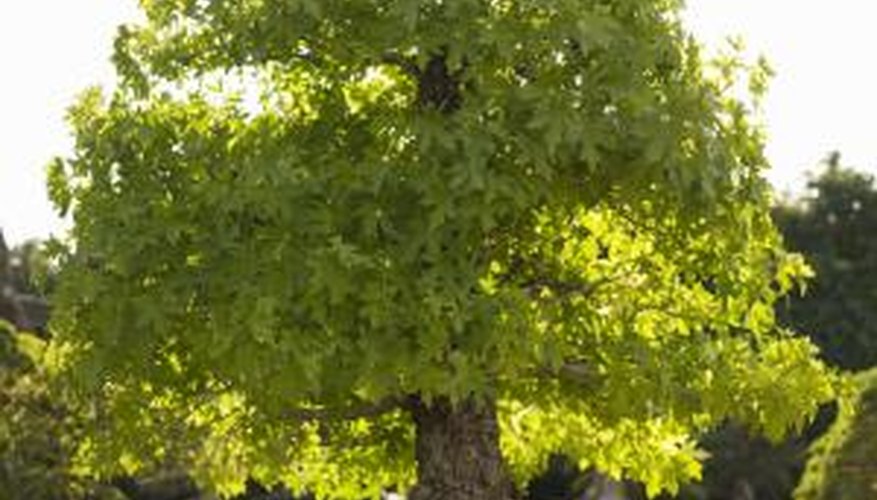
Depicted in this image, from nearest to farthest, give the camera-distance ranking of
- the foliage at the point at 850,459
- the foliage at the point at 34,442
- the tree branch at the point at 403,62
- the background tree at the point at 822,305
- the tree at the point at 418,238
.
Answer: the tree at the point at 418,238 → the tree branch at the point at 403,62 → the foliage at the point at 34,442 → the foliage at the point at 850,459 → the background tree at the point at 822,305

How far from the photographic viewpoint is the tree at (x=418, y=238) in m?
11.9

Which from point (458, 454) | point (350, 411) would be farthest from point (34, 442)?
point (458, 454)

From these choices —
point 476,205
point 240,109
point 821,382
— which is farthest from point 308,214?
point 821,382

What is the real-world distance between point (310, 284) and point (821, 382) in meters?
4.80

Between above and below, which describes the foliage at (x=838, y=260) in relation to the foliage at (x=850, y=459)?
above

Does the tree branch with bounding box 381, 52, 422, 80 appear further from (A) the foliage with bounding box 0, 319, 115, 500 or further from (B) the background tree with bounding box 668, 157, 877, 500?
(B) the background tree with bounding box 668, 157, 877, 500

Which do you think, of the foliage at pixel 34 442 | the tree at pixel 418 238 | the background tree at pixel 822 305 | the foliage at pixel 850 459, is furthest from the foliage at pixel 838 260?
the tree at pixel 418 238

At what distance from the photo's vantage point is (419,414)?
1363cm

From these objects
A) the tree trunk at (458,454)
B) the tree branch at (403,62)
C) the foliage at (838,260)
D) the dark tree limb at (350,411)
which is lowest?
the tree trunk at (458,454)

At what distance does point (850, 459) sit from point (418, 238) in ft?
45.7

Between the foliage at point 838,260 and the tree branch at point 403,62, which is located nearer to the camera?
the tree branch at point 403,62

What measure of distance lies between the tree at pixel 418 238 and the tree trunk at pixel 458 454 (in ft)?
0.08

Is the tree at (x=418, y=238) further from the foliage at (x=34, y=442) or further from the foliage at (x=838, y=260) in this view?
the foliage at (x=838, y=260)

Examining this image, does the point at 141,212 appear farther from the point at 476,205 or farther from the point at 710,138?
the point at 710,138
